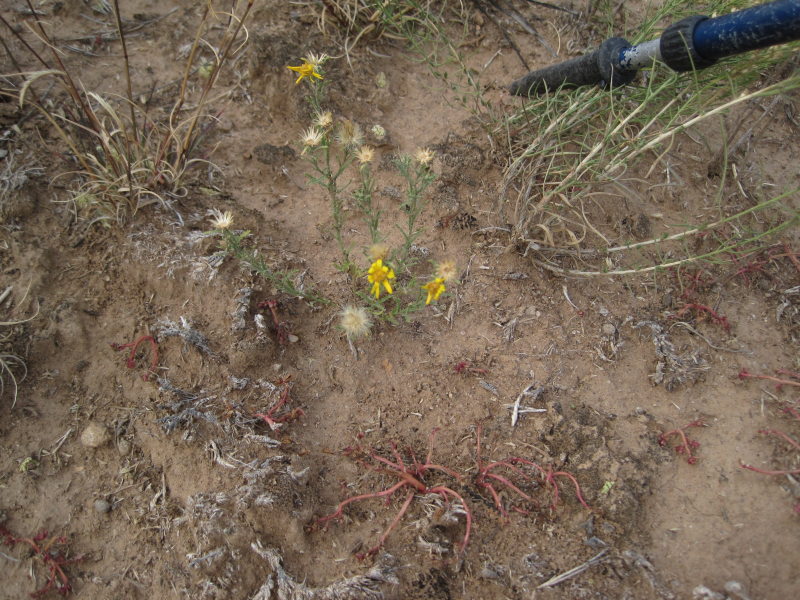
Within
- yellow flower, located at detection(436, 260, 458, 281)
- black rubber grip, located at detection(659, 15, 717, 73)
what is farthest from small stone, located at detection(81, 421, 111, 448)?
black rubber grip, located at detection(659, 15, 717, 73)

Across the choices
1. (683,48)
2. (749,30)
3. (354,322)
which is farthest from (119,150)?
(749,30)

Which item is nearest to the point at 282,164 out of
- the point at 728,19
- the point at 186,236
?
the point at 186,236

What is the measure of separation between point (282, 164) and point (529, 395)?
184cm

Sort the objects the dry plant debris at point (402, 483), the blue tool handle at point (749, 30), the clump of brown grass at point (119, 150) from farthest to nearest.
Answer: the clump of brown grass at point (119, 150), the dry plant debris at point (402, 483), the blue tool handle at point (749, 30)

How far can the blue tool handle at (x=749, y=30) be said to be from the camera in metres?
1.72

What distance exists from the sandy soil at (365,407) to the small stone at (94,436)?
0.01 m

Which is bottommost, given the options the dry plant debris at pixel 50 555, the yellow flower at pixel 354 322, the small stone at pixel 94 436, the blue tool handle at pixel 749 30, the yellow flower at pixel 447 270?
the dry plant debris at pixel 50 555

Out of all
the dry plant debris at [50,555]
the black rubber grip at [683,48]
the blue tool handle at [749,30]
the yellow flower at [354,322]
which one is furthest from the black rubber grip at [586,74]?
the dry plant debris at [50,555]

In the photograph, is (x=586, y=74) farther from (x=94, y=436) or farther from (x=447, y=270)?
(x=94, y=436)

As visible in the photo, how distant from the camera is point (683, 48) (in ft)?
6.64

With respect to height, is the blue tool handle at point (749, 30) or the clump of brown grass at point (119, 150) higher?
the blue tool handle at point (749, 30)

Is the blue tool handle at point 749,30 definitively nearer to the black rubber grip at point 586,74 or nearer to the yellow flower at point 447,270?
the black rubber grip at point 586,74

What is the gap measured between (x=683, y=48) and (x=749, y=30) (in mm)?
239

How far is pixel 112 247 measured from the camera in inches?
101
